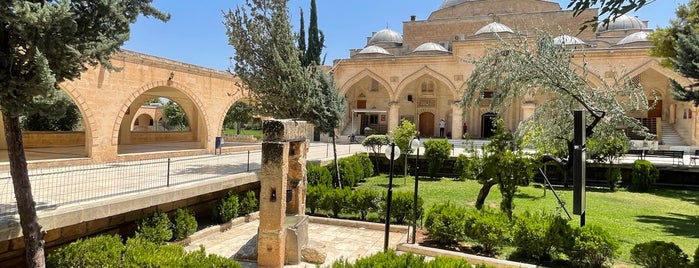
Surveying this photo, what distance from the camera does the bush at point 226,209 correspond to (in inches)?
320

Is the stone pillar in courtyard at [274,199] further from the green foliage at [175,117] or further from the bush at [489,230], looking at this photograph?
the green foliage at [175,117]

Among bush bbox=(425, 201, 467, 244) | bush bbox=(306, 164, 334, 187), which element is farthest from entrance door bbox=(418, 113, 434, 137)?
bush bbox=(425, 201, 467, 244)

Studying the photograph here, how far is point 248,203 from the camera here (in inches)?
352

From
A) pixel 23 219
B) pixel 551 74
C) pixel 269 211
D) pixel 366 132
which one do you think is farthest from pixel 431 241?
pixel 366 132

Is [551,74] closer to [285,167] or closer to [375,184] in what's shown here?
[285,167]

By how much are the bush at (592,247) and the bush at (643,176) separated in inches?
388

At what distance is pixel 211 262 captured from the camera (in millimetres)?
4457

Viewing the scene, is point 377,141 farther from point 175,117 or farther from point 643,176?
point 175,117

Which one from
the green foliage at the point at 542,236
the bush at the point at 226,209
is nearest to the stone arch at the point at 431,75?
the green foliage at the point at 542,236

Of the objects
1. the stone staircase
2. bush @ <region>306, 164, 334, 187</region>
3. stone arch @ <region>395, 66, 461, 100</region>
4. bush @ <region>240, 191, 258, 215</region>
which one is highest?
stone arch @ <region>395, 66, 461, 100</region>

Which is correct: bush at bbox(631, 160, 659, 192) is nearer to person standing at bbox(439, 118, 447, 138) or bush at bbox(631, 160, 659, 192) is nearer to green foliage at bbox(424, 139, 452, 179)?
green foliage at bbox(424, 139, 452, 179)

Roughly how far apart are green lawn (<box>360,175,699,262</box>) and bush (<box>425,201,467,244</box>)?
220 cm

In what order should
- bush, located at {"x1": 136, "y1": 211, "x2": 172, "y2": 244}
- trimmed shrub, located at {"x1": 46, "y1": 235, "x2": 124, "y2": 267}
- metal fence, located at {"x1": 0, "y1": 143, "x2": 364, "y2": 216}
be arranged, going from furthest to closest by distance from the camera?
bush, located at {"x1": 136, "y1": 211, "x2": 172, "y2": 244} < metal fence, located at {"x1": 0, "y1": 143, "x2": 364, "y2": 216} < trimmed shrub, located at {"x1": 46, "y1": 235, "x2": 124, "y2": 267}

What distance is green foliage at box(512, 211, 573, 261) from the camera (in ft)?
19.9
